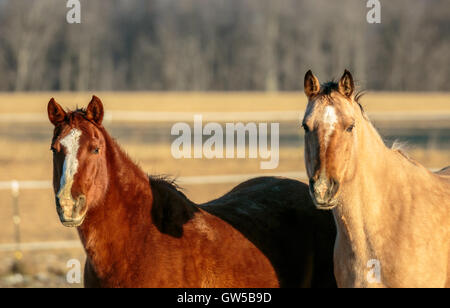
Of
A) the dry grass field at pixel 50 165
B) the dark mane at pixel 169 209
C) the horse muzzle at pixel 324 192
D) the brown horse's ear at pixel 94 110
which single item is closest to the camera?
the horse muzzle at pixel 324 192

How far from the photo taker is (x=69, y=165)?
3.87 meters

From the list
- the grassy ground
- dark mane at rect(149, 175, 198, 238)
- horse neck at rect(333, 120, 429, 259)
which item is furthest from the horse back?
the grassy ground

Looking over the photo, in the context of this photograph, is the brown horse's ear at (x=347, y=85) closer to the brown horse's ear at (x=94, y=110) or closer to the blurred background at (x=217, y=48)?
the brown horse's ear at (x=94, y=110)

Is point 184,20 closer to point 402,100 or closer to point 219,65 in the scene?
point 219,65

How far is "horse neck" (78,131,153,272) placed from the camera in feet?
13.3

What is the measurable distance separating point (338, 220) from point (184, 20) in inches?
2765

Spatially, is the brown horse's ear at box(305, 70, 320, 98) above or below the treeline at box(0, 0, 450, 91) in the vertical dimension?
below

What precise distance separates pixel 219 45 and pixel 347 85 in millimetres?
68381

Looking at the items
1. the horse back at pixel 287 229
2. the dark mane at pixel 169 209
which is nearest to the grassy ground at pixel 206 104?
the horse back at pixel 287 229

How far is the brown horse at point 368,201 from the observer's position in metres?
3.85

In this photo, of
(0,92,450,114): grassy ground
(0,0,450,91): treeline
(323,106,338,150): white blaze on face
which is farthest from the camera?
(0,0,450,91): treeline

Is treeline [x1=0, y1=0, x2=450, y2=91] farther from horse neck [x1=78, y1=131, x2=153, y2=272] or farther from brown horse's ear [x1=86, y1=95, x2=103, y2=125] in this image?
brown horse's ear [x1=86, y1=95, x2=103, y2=125]

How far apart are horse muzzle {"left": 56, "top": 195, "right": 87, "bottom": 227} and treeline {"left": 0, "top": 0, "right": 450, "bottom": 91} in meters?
56.5

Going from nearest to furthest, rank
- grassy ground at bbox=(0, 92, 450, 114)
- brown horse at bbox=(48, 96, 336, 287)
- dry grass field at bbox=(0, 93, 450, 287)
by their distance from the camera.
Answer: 1. brown horse at bbox=(48, 96, 336, 287)
2. dry grass field at bbox=(0, 93, 450, 287)
3. grassy ground at bbox=(0, 92, 450, 114)
